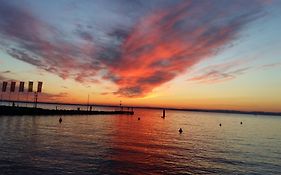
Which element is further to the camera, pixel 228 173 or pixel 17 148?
pixel 17 148

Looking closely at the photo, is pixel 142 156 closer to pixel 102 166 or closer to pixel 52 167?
pixel 102 166

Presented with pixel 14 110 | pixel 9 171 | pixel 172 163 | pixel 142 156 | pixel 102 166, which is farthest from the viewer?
pixel 14 110

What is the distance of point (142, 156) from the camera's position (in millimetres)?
41719

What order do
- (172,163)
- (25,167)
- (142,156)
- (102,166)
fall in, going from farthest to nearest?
(142,156), (172,163), (102,166), (25,167)

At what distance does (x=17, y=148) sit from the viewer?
40219 millimetres

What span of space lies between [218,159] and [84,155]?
20082 millimetres

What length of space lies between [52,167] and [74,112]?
128289 millimetres

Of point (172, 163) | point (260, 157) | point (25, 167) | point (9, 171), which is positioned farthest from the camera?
point (260, 157)

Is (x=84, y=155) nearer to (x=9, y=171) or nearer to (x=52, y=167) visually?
(x=52, y=167)

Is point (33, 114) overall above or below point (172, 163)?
above

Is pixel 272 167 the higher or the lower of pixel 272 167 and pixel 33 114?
the lower

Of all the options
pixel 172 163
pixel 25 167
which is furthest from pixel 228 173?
pixel 25 167

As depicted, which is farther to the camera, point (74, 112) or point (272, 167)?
point (74, 112)

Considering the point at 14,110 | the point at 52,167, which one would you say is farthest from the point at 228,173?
the point at 14,110
